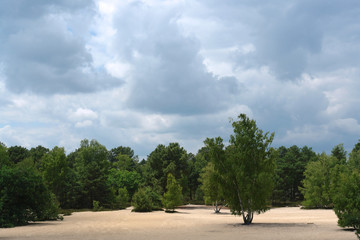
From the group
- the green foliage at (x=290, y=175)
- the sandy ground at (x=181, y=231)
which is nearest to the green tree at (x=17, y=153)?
the sandy ground at (x=181, y=231)

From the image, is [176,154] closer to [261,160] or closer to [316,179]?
[316,179]

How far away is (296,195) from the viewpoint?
87438 millimetres

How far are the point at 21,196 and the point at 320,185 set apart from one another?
49610 mm

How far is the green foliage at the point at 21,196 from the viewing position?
88.9 ft

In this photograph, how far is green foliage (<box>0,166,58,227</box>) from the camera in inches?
1067

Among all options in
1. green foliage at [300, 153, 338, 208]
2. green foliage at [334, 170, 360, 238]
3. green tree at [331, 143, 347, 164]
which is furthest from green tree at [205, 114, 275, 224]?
green tree at [331, 143, 347, 164]

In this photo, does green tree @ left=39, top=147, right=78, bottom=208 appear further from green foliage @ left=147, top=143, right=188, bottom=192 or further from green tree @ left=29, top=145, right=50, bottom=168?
green tree @ left=29, top=145, right=50, bottom=168

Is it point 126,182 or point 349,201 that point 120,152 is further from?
point 349,201

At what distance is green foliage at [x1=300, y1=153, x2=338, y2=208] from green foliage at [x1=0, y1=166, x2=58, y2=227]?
45.2 m

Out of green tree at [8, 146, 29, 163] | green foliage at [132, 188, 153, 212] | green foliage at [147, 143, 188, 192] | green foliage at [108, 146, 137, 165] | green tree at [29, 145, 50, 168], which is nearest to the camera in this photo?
green foliage at [132, 188, 153, 212]

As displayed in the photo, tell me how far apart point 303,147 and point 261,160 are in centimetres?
7685

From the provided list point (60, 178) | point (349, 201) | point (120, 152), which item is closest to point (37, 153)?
point (60, 178)

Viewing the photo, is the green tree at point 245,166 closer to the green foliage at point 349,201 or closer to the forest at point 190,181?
the forest at point 190,181

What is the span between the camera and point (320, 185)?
58.4 metres
